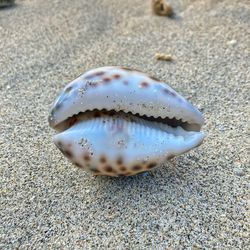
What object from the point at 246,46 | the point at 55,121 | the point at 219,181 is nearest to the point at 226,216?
the point at 219,181

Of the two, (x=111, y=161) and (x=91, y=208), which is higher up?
(x=111, y=161)

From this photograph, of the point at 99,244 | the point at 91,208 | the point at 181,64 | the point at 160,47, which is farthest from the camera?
the point at 160,47

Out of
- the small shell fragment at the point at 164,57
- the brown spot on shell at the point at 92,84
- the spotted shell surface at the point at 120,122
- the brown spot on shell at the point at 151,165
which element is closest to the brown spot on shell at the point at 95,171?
the spotted shell surface at the point at 120,122

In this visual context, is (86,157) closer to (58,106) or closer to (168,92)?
A: (58,106)

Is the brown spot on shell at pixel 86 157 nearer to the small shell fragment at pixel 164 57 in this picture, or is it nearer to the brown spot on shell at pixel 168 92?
the brown spot on shell at pixel 168 92

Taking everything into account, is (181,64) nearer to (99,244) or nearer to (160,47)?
(160,47)

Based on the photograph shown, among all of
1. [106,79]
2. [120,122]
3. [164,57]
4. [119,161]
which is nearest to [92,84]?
[106,79]

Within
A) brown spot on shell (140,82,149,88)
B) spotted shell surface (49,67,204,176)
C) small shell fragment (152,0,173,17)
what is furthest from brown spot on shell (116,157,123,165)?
small shell fragment (152,0,173,17)
